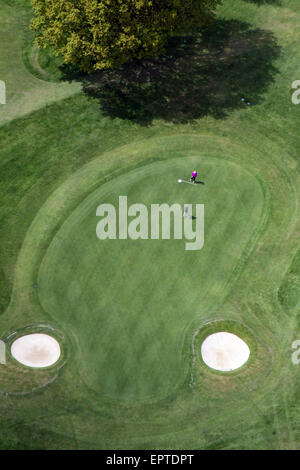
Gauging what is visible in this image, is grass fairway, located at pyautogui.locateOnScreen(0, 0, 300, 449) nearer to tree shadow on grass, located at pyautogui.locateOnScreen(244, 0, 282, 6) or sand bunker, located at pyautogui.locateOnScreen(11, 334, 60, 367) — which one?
sand bunker, located at pyautogui.locateOnScreen(11, 334, 60, 367)

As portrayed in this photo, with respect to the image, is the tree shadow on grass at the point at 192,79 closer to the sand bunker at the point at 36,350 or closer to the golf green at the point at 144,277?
the golf green at the point at 144,277

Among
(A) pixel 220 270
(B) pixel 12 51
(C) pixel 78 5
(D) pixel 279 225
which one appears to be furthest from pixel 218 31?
(A) pixel 220 270

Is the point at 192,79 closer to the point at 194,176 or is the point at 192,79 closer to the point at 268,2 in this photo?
the point at 194,176

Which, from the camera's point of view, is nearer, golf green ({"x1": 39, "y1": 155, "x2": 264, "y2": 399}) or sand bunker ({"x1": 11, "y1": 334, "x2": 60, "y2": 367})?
golf green ({"x1": 39, "y1": 155, "x2": 264, "y2": 399})

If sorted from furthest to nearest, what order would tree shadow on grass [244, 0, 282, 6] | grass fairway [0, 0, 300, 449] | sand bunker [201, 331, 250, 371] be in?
tree shadow on grass [244, 0, 282, 6] < sand bunker [201, 331, 250, 371] < grass fairway [0, 0, 300, 449]

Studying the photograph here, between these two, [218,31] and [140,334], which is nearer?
[140,334]

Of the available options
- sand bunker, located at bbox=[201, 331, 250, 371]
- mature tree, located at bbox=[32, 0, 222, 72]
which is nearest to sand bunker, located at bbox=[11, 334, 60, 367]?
sand bunker, located at bbox=[201, 331, 250, 371]

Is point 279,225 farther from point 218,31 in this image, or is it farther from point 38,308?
point 218,31
